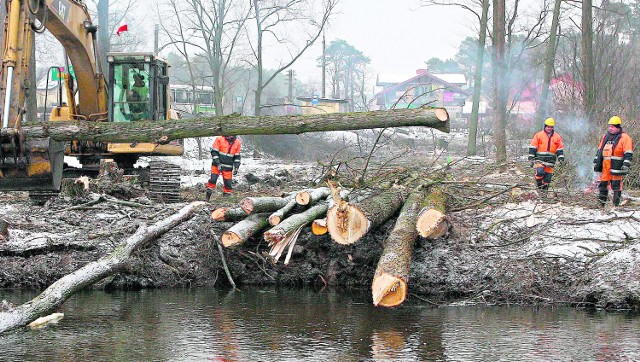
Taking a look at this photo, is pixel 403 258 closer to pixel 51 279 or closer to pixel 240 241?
pixel 240 241

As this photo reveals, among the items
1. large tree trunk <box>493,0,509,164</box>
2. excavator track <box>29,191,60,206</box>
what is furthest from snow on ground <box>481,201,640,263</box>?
large tree trunk <box>493,0,509,164</box>

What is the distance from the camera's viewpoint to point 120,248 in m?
9.56

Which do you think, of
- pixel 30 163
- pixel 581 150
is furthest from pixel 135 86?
pixel 581 150

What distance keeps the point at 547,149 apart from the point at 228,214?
696cm

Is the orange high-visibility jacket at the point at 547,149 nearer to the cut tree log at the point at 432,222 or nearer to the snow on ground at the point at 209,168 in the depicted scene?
the cut tree log at the point at 432,222

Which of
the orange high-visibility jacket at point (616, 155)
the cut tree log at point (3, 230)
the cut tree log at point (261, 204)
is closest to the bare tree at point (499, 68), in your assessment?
the orange high-visibility jacket at point (616, 155)

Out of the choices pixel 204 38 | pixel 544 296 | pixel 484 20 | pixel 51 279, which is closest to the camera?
pixel 544 296

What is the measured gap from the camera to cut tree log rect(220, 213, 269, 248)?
32.6ft

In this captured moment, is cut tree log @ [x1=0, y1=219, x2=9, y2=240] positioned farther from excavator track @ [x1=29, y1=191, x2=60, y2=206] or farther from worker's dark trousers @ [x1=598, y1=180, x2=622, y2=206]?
worker's dark trousers @ [x1=598, y1=180, x2=622, y2=206]

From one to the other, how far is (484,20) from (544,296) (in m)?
23.7

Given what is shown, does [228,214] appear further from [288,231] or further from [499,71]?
[499,71]

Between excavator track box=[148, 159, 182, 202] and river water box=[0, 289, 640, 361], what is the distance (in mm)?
6416

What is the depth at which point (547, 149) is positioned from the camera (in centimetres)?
1516

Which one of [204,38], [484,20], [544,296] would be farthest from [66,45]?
[204,38]
